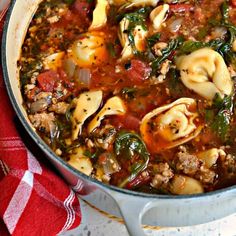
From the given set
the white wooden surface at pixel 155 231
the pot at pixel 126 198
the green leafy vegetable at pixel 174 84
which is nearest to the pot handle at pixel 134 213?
the pot at pixel 126 198

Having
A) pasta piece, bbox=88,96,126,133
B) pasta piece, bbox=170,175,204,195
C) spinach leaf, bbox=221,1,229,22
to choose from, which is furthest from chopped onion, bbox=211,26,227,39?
pasta piece, bbox=170,175,204,195

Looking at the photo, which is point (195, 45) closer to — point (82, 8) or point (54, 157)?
point (82, 8)

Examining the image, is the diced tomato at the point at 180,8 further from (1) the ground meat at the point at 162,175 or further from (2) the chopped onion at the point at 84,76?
(1) the ground meat at the point at 162,175

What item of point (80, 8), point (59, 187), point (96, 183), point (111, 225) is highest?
point (80, 8)

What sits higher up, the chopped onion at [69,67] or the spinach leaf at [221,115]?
the chopped onion at [69,67]

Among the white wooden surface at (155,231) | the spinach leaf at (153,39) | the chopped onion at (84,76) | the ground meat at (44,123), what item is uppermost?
the spinach leaf at (153,39)

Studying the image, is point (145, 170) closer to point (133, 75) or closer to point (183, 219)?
point (183, 219)

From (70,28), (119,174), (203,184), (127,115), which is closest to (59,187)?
(119,174)
